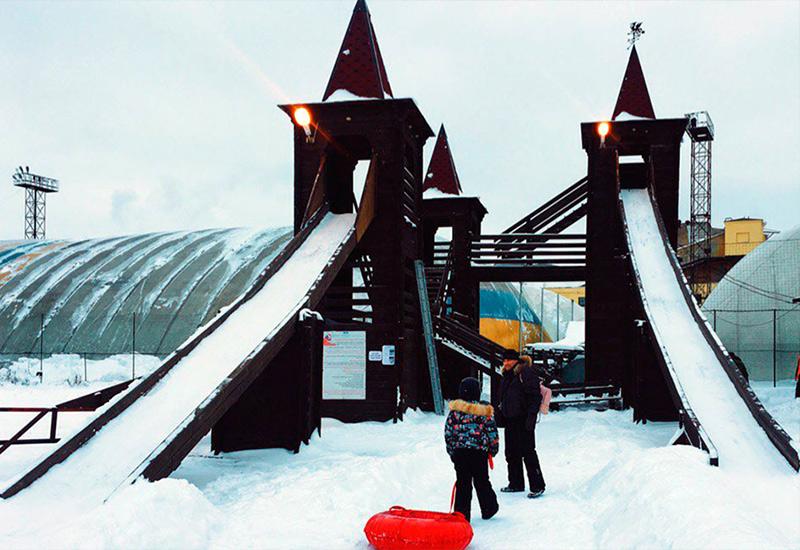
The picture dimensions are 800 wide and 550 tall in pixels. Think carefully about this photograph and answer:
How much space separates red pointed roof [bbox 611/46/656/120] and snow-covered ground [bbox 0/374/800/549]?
10.5m

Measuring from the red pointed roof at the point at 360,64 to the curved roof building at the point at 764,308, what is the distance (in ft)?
58.9

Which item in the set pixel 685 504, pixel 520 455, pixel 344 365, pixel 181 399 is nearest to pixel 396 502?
pixel 520 455

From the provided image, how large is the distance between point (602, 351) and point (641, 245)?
393 cm

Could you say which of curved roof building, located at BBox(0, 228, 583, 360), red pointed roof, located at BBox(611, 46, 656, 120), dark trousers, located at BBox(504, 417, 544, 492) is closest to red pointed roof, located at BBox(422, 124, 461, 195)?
red pointed roof, located at BBox(611, 46, 656, 120)

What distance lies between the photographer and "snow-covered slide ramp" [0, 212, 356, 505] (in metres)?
8.32

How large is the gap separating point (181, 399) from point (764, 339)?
2728 cm

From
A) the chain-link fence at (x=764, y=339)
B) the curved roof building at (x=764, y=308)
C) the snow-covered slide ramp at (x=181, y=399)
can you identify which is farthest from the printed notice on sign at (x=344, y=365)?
the curved roof building at (x=764, y=308)

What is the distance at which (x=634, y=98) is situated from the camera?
66.6 feet

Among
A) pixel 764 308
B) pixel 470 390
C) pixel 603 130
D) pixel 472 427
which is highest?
pixel 603 130

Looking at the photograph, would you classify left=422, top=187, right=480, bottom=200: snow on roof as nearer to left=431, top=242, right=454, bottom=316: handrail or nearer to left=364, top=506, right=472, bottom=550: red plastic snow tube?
left=431, top=242, right=454, bottom=316: handrail

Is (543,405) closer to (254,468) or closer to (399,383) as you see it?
(254,468)

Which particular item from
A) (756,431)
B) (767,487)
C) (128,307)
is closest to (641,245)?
(756,431)

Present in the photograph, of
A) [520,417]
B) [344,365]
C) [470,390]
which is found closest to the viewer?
[470,390]

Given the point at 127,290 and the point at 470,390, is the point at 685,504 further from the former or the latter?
the point at 127,290
